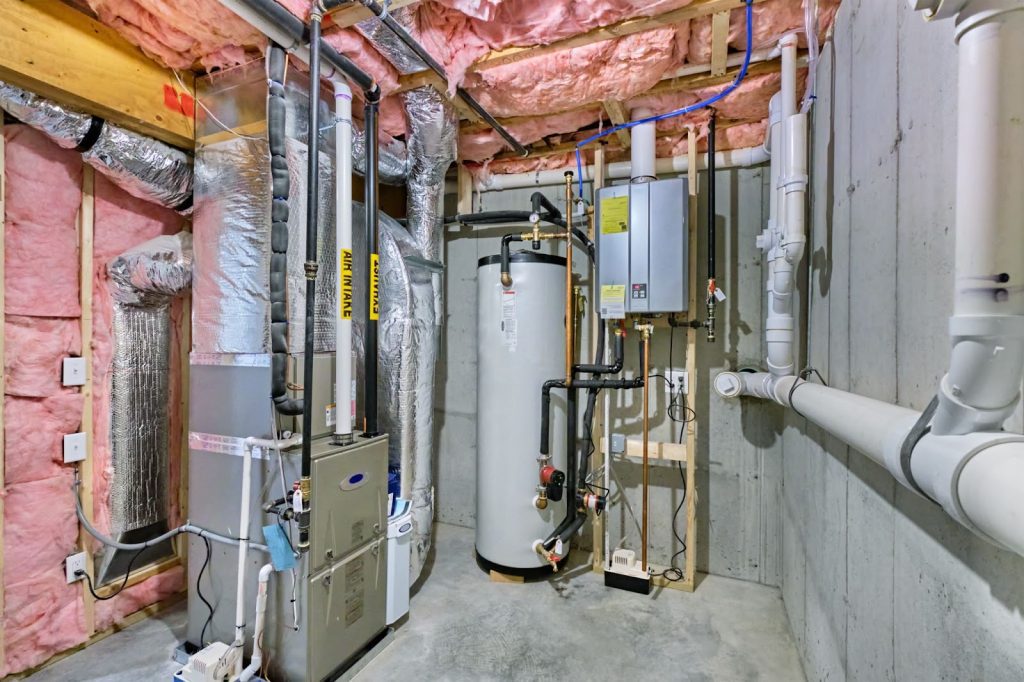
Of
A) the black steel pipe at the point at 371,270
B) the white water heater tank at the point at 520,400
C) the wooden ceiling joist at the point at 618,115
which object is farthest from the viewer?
the white water heater tank at the point at 520,400

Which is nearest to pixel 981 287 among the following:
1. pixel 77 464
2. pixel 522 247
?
pixel 522 247

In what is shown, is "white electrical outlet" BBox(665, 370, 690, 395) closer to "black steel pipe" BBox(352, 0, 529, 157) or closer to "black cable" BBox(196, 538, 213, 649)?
"black steel pipe" BBox(352, 0, 529, 157)

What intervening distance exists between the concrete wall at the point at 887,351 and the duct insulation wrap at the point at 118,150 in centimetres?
262

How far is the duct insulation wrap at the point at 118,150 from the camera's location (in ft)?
5.56

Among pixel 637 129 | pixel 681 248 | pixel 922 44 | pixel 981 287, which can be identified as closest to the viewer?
pixel 981 287

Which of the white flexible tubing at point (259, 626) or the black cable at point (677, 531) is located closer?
the white flexible tubing at point (259, 626)

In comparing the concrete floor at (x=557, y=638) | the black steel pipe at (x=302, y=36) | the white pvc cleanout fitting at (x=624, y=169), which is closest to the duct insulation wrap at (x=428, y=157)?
the black steel pipe at (x=302, y=36)

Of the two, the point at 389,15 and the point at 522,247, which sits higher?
the point at 389,15

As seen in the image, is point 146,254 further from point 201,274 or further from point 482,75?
point 482,75

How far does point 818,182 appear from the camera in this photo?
1.83m

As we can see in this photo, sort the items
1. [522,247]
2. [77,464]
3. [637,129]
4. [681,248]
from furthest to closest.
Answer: [522,247]
[637,129]
[681,248]
[77,464]

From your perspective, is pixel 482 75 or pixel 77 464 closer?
pixel 77 464

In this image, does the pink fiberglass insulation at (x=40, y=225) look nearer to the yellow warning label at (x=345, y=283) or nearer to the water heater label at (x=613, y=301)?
the yellow warning label at (x=345, y=283)

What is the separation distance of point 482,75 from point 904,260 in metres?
1.79
